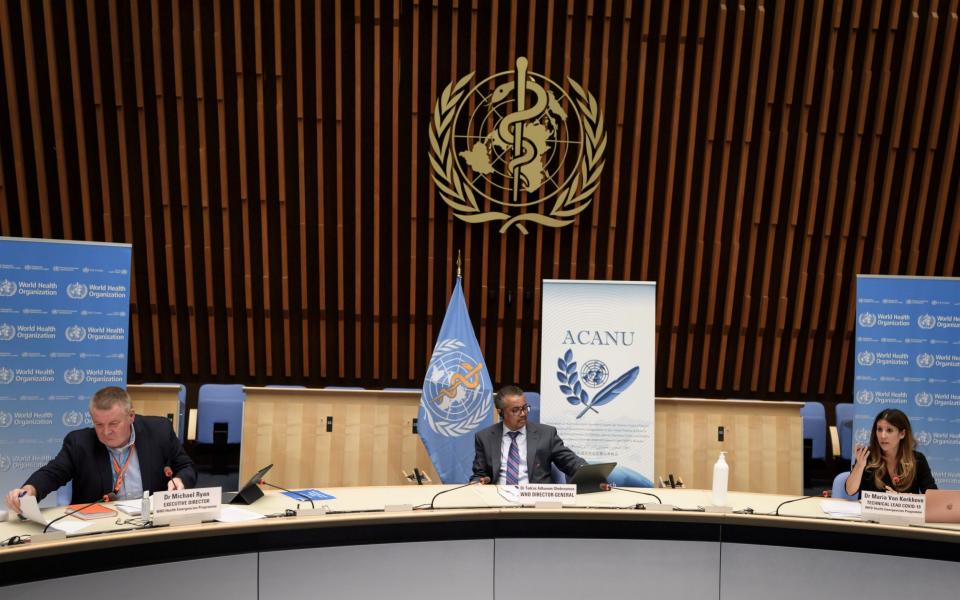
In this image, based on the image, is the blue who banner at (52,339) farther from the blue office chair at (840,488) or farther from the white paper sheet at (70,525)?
A: the blue office chair at (840,488)

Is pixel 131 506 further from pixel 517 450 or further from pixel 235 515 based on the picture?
pixel 517 450

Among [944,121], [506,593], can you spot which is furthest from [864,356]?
[506,593]

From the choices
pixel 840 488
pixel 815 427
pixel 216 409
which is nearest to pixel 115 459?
pixel 216 409

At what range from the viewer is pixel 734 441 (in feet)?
20.7

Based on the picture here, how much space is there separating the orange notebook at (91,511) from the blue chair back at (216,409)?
332cm

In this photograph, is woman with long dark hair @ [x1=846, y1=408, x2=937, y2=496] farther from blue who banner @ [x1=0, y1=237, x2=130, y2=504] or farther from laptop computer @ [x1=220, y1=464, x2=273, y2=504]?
blue who banner @ [x1=0, y1=237, x2=130, y2=504]

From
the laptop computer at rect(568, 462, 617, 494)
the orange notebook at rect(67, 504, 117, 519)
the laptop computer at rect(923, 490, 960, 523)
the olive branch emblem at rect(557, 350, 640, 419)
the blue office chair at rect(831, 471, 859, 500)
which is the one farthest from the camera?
the olive branch emblem at rect(557, 350, 640, 419)

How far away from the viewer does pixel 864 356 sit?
573cm

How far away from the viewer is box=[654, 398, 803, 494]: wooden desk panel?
627 centimetres

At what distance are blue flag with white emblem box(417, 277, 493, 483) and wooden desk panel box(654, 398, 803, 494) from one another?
1471 millimetres

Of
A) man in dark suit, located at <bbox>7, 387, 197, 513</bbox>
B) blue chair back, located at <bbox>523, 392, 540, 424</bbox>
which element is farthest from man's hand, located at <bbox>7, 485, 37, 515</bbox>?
blue chair back, located at <bbox>523, 392, 540, 424</bbox>

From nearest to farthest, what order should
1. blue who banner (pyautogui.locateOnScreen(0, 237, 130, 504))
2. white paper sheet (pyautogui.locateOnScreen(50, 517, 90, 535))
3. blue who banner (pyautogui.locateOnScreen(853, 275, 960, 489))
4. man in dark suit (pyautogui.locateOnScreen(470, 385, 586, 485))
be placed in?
1. white paper sheet (pyautogui.locateOnScreen(50, 517, 90, 535))
2. man in dark suit (pyautogui.locateOnScreen(470, 385, 586, 485))
3. blue who banner (pyautogui.locateOnScreen(0, 237, 130, 504))
4. blue who banner (pyautogui.locateOnScreen(853, 275, 960, 489))

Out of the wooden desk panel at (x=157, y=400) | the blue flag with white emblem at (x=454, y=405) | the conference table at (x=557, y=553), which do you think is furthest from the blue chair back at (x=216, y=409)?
the conference table at (x=557, y=553)

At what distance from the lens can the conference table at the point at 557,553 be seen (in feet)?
10.5
